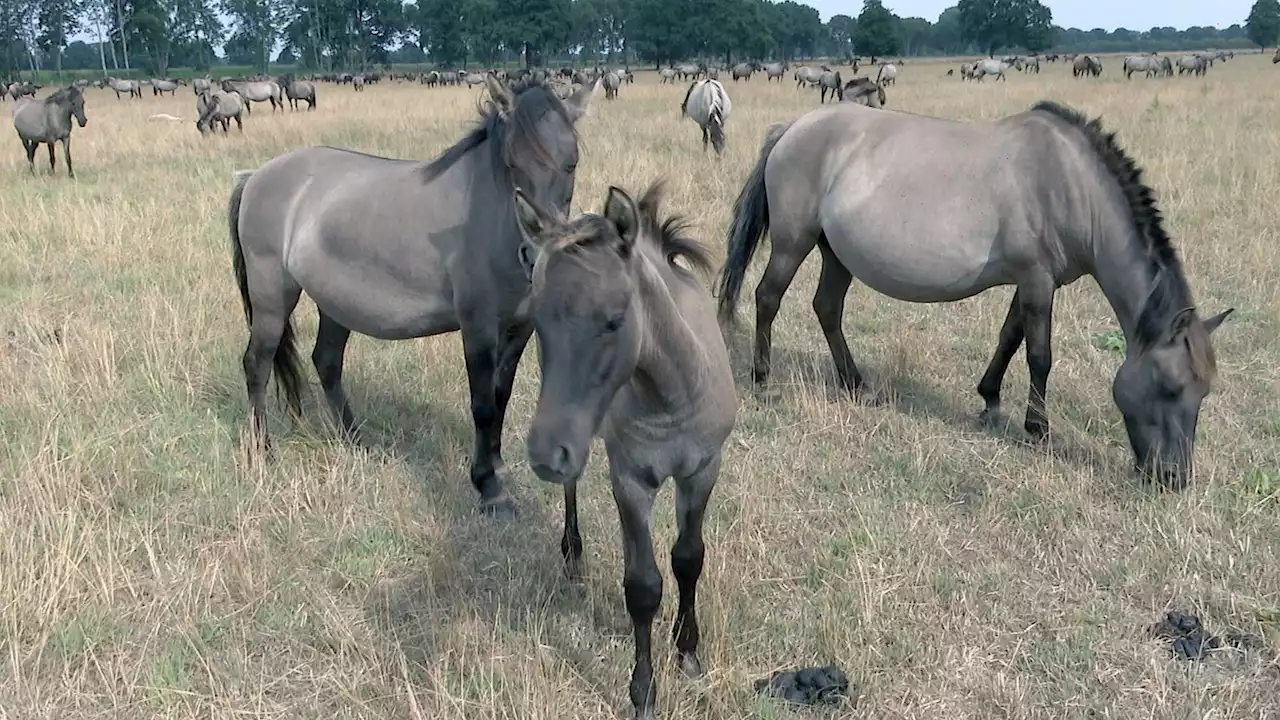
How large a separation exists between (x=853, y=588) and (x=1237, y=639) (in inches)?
51.9

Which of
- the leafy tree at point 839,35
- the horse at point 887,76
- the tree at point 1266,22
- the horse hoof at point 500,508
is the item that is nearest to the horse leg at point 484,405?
the horse hoof at point 500,508

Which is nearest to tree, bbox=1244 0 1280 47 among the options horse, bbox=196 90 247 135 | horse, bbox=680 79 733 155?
horse, bbox=680 79 733 155

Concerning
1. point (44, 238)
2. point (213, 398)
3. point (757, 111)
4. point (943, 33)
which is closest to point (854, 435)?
point (213, 398)

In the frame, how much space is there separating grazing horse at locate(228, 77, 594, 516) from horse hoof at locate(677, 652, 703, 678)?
1451 mm

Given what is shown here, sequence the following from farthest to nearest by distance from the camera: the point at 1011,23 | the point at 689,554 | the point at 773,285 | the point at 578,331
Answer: the point at 1011,23, the point at 773,285, the point at 689,554, the point at 578,331

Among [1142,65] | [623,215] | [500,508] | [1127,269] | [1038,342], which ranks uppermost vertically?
[1142,65]

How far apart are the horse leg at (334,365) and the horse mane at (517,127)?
1.20m

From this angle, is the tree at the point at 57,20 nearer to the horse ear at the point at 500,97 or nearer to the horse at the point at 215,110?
the horse at the point at 215,110

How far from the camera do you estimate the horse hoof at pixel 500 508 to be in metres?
4.22

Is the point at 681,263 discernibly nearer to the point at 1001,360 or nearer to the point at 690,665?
the point at 690,665

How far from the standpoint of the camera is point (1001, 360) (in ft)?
16.9

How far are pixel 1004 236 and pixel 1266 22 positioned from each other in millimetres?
110989

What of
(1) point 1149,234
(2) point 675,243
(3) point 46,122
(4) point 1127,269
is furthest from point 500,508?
(3) point 46,122

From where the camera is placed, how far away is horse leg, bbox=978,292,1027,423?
201 inches
